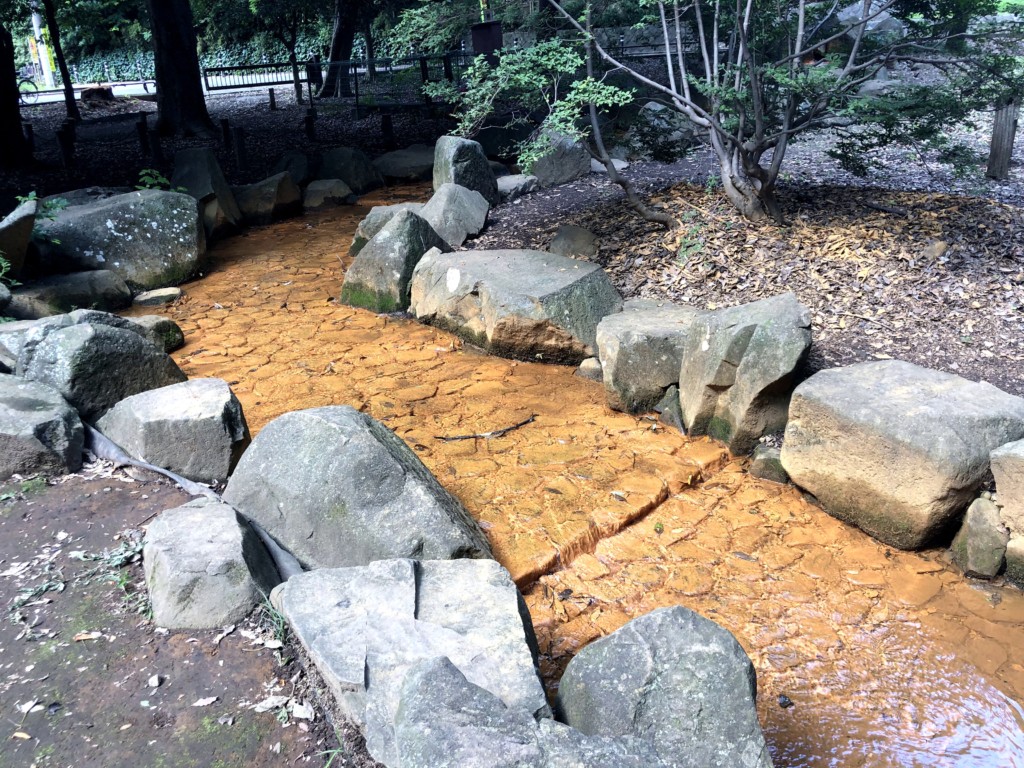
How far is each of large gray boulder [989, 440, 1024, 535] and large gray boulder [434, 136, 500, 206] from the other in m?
6.02

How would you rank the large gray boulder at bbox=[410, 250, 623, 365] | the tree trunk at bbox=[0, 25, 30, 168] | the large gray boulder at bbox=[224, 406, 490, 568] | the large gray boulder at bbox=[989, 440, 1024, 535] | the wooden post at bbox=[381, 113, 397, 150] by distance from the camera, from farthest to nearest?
the wooden post at bbox=[381, 113, 397, 150], the tree trunk at bbox=[0, 25, 30, 168], the large gray boulder at bbox=[410, 250, 623, 365], the large gray boulder at bbox=[989, 440, 1024, 535], the large gray boulder at bbox=[224, 406, 490, 568]

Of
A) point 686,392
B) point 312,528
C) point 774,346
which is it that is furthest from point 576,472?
point 312,528

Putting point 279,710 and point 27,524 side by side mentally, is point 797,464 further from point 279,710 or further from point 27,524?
point 27,524

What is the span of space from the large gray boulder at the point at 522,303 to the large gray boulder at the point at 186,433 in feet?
7.30

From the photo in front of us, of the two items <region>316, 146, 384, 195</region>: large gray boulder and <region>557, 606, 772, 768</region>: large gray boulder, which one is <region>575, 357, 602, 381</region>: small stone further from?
<region>316, 146, 384, 195</region>: large gray boulder

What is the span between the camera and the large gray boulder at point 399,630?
2438 millimetres

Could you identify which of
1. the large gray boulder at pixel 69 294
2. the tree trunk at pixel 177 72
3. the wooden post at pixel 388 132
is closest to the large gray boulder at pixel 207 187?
the large gray boulder at pixel 69 294

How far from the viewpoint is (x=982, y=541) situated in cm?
370

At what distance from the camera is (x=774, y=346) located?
4.49m

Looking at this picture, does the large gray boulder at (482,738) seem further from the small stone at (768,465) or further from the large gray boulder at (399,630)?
the small stone at (768,465)

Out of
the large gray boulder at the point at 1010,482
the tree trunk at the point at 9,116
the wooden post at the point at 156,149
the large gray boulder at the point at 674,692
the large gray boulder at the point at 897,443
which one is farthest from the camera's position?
the wooden post at the point at 156,149

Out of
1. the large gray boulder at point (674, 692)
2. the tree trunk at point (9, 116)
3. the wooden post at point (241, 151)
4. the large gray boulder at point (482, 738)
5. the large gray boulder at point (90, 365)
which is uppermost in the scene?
the tree trunk at point (9, 116)

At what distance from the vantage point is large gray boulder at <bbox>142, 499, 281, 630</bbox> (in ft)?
9.72

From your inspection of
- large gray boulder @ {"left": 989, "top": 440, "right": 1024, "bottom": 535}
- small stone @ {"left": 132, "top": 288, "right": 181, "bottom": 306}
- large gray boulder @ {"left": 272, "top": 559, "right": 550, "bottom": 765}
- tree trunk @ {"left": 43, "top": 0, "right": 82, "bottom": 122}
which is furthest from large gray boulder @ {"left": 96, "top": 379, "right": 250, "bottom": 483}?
tree trunk @ {"left": 43, "top": 0, "right": 82, "bottom": 122}
